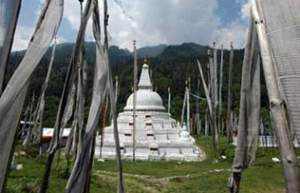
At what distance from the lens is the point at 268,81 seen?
4.45 metres

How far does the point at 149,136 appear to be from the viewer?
123 feet

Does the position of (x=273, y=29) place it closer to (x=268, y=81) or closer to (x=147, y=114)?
(x=268, y=81)

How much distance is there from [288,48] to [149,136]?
110ft

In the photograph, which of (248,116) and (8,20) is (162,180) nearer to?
(248,116)

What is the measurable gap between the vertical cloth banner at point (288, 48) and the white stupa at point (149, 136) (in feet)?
93.3

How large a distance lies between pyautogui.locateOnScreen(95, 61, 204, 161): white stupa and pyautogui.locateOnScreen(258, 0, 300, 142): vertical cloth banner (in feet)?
93.3

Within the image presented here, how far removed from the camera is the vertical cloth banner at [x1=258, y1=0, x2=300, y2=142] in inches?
166

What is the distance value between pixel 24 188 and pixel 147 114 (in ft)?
86.0

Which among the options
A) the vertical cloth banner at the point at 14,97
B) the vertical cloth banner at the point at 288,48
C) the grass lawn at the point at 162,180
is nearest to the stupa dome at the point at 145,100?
the grass lawn at the point at 162,180

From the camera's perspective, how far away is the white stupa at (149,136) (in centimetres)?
3409

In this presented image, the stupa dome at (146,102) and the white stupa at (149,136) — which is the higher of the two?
the stupa dome at (146,102)

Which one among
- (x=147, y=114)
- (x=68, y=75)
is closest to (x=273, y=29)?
(x=68, y=75)

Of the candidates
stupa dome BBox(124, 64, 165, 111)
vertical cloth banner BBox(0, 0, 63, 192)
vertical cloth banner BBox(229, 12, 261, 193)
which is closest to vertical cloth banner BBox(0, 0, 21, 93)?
vertical cloth banner BBox(0, 0, 63, 192)

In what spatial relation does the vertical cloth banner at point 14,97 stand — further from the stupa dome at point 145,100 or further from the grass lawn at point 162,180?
the stupa dome at point 145,100
